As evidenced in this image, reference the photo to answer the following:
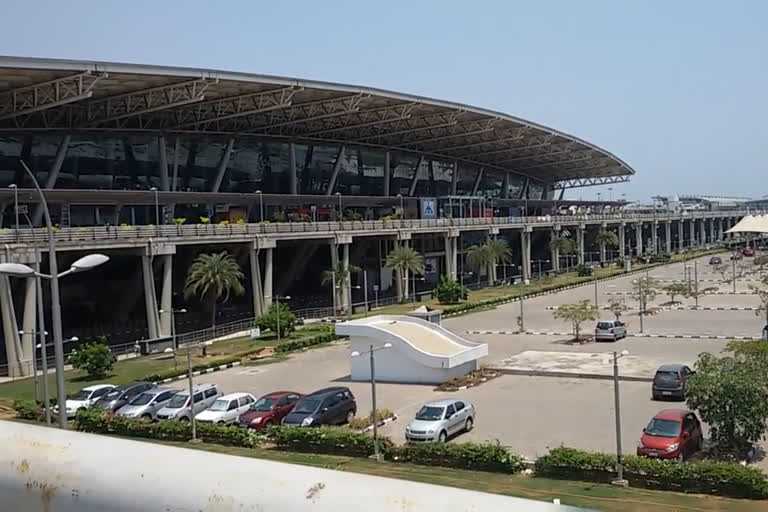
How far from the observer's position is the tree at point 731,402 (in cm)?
2162

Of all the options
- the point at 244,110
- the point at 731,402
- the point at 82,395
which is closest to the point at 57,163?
the point at 244,110

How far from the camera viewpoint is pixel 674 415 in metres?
23.8

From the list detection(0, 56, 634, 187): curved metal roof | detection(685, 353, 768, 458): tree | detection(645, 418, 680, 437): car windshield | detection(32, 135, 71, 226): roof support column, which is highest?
detection(0, 56, 634, 187): curved metal roof

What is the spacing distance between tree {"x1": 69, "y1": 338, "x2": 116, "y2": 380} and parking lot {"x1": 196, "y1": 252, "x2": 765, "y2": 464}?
488cm

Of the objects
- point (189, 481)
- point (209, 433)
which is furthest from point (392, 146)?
point (189, 481)

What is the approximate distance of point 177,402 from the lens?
104 ft

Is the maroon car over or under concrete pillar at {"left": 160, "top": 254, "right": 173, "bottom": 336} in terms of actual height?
under

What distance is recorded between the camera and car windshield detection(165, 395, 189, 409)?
3125cm

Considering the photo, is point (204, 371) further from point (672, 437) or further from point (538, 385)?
point (672, 437)

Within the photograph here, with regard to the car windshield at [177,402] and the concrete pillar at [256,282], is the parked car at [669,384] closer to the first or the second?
the car windshield at [177,402]

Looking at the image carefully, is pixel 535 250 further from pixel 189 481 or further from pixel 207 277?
pixel 189 481

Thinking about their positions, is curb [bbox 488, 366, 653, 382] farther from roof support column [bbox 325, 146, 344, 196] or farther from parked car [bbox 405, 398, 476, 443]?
roof support column [bbox 325, 146, 344, 196]

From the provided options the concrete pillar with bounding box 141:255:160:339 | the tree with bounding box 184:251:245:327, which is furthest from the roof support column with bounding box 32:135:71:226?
the concrete pillar with bounding box 141:255:160:339

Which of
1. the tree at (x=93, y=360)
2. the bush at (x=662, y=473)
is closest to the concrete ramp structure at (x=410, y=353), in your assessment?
the tree at (x=93, y=360)
